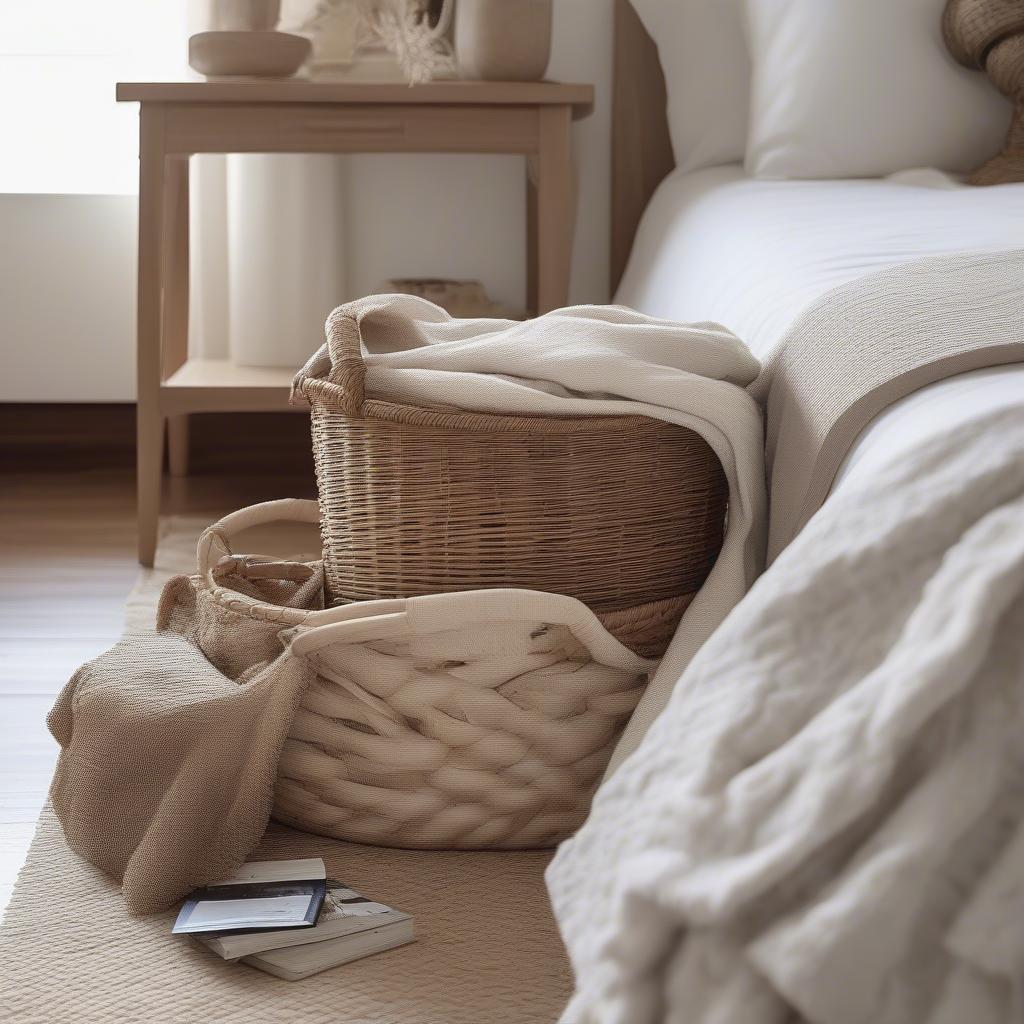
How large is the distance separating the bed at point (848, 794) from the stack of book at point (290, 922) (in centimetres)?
32

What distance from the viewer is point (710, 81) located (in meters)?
2.14

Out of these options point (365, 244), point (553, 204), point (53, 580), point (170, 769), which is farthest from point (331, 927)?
point (365, 244)

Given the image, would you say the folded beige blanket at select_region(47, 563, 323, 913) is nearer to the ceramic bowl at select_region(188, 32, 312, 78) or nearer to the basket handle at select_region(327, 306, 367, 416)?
the basket handle at select_region(327, 306, 367, 416)

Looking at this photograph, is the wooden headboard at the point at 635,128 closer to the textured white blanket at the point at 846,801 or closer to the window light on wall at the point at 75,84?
the window light on wall at the point at 75,84

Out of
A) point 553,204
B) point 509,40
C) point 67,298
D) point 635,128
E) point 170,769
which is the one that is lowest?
point 170,769

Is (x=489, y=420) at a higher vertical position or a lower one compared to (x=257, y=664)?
higher

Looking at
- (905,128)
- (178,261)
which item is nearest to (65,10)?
(178,261)

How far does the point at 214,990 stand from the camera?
88cm

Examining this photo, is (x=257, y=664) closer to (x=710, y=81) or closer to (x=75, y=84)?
(x=710, y=81)

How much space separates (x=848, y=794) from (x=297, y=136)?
5.03 feet

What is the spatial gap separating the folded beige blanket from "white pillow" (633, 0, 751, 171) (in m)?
1.36

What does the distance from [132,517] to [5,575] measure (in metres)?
0.37

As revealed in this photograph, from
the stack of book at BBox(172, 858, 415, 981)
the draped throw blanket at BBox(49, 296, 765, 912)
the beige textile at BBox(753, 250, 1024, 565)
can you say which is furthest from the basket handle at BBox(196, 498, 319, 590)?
the beige textile at BBox(753, 250, 1024, 565)

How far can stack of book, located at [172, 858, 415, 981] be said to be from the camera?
35.9 inches
